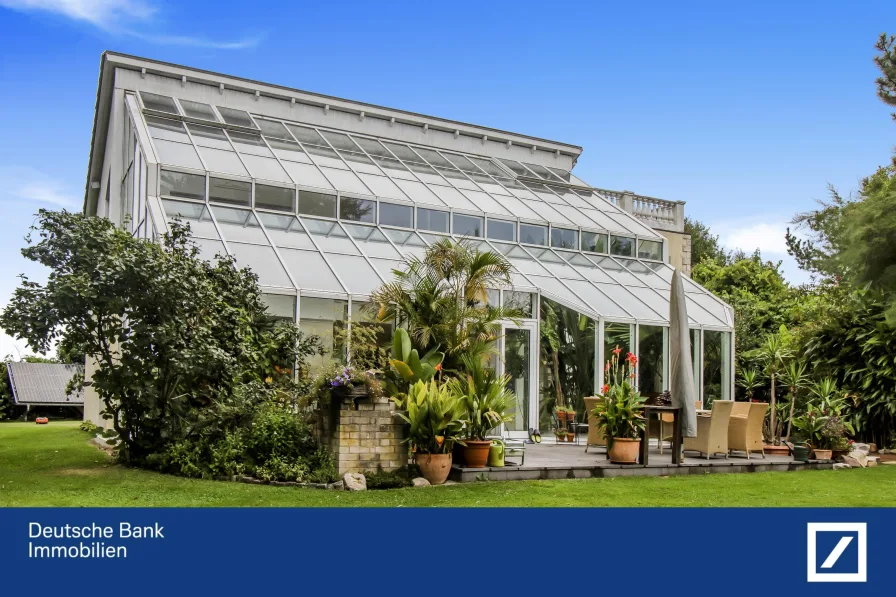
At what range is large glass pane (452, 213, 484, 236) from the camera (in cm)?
1808

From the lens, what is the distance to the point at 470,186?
2020cm

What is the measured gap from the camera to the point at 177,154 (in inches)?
639

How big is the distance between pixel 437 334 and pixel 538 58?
567cm

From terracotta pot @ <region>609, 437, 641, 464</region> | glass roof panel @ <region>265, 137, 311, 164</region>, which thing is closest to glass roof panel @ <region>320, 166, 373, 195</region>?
glass roof panel @ <region>265, 137, 311, 164</region>

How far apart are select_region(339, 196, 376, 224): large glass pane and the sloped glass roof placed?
1.0 inches

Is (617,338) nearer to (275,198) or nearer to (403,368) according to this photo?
(403,368)

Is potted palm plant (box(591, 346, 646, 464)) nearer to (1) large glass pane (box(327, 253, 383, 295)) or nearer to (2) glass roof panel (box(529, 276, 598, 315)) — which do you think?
(2) glass roof panel (box(529, 276, 598, 315))

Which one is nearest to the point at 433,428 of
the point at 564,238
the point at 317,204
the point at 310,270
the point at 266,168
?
the point at 310,270

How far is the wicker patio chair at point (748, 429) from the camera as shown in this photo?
A: 1285cm

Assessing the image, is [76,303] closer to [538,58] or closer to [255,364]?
[255,364]

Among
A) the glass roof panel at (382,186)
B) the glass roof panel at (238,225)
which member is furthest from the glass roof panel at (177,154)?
the glass roof panel at (382,186)

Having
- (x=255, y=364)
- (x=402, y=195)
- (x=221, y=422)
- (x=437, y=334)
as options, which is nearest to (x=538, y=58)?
(x=402, y=195)

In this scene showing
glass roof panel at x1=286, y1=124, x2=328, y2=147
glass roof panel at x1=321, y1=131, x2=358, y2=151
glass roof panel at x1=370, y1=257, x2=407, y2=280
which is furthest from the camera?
glass roof panel at x1=321, y1=131, x2=358, y2=151

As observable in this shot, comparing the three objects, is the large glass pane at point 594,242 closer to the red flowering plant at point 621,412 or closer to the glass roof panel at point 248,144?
the glass roof panel at point 248,144
